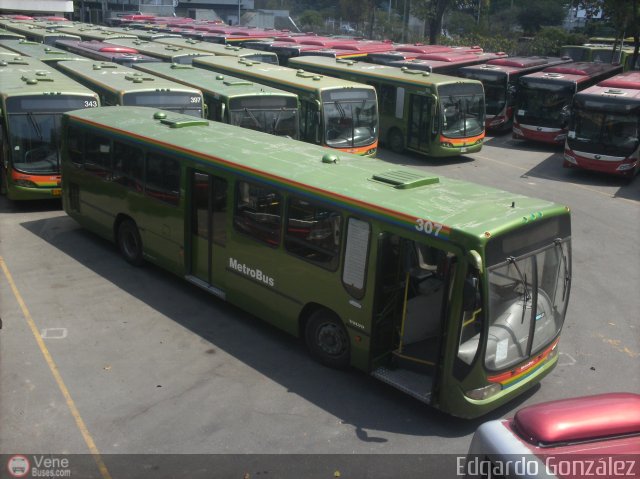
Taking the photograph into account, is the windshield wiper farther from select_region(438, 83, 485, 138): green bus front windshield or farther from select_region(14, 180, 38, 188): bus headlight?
select_region(438, 83, 485, 138): green bus front windshield

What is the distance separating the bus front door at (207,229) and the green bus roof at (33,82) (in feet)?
19.7

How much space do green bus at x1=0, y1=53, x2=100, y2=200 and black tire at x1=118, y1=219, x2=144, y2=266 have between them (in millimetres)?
3296

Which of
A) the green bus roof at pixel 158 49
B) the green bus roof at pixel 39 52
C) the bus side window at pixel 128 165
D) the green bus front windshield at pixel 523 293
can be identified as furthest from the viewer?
the green bus roof at pixel 158 49

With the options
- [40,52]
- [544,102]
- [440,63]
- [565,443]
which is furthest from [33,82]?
[440,63]

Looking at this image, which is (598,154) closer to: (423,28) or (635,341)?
(635,341)

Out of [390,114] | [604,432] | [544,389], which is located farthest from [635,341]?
[390,114]

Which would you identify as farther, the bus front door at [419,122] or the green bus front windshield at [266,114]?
the bus front door at [419,122]

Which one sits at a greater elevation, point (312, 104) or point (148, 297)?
point (312, 104)

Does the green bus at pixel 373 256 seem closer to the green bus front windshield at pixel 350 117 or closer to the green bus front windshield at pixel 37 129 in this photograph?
the green bus front windshield at pixel 37 129

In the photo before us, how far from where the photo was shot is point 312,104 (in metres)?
18.4

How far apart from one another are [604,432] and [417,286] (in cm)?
319

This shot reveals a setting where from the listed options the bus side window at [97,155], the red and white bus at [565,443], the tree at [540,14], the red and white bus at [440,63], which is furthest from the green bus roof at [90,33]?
the tree at [540,14]

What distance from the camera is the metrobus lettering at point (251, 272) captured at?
9336mm

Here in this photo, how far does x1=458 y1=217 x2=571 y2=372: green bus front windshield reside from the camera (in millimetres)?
7160
